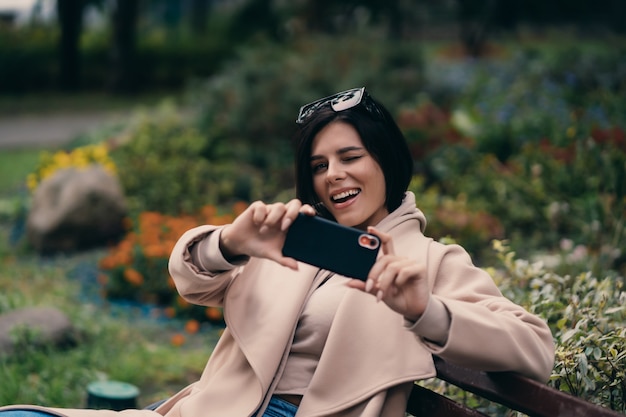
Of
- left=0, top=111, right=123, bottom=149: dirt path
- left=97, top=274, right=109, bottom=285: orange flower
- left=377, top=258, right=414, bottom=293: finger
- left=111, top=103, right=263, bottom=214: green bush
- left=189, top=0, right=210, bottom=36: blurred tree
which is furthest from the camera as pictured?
left=189, top=0, right=210, bottom=36: blurred tree

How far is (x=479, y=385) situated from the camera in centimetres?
245

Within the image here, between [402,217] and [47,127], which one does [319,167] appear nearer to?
[402,217]

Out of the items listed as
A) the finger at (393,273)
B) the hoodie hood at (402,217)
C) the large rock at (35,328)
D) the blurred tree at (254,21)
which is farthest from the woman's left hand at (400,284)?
the blurred tree at (254,21)

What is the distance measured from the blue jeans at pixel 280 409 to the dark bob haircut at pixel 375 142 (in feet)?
2.10

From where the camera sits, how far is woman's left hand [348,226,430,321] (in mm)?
2111

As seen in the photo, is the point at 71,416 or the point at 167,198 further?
the point at 167,198

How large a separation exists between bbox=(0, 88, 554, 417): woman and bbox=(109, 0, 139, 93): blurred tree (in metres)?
18.8

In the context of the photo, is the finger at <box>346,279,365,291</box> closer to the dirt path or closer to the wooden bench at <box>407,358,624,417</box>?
the wooden bench at <box>407,358,624,417</box>

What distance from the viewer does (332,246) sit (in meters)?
2.27

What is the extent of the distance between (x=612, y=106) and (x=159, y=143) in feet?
15.7

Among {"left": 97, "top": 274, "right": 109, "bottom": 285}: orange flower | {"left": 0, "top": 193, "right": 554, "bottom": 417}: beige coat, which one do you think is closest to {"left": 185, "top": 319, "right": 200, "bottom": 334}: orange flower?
{"left": 97, "top": 274, "right": 109, "bottom": 285}: orange flower

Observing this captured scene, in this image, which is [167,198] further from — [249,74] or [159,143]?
[249,74]

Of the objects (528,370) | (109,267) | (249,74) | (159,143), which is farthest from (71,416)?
(249,74)

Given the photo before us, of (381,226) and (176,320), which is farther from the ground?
(381,226)
